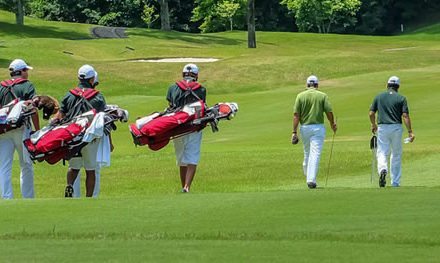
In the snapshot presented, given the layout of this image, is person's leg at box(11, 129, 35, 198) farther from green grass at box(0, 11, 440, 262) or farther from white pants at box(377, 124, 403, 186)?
white pants at box(377, 124, 403, 186)

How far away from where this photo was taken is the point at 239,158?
2319cm

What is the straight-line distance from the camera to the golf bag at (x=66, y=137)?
48.0ft

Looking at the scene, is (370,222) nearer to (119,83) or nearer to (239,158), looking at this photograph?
(239,158)

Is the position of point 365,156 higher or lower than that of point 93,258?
lower

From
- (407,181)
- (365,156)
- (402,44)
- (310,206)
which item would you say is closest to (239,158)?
(365,156)

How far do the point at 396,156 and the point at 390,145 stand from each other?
26cm

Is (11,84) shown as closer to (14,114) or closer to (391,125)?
(14,114)

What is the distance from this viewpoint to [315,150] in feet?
56.6

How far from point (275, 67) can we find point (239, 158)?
2084 centimetres

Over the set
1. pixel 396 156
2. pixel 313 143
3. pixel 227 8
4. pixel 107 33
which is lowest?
pixel 227 8

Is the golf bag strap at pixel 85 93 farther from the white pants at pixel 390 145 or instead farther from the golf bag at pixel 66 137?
the white pants at pixel 390 145

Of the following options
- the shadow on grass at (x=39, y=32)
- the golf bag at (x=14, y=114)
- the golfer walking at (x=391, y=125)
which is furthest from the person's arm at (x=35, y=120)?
the shadow on grass at (x=39, y=32)

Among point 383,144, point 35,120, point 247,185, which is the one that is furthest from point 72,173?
point 383,144

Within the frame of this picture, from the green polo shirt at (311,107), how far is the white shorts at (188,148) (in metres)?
2.28
